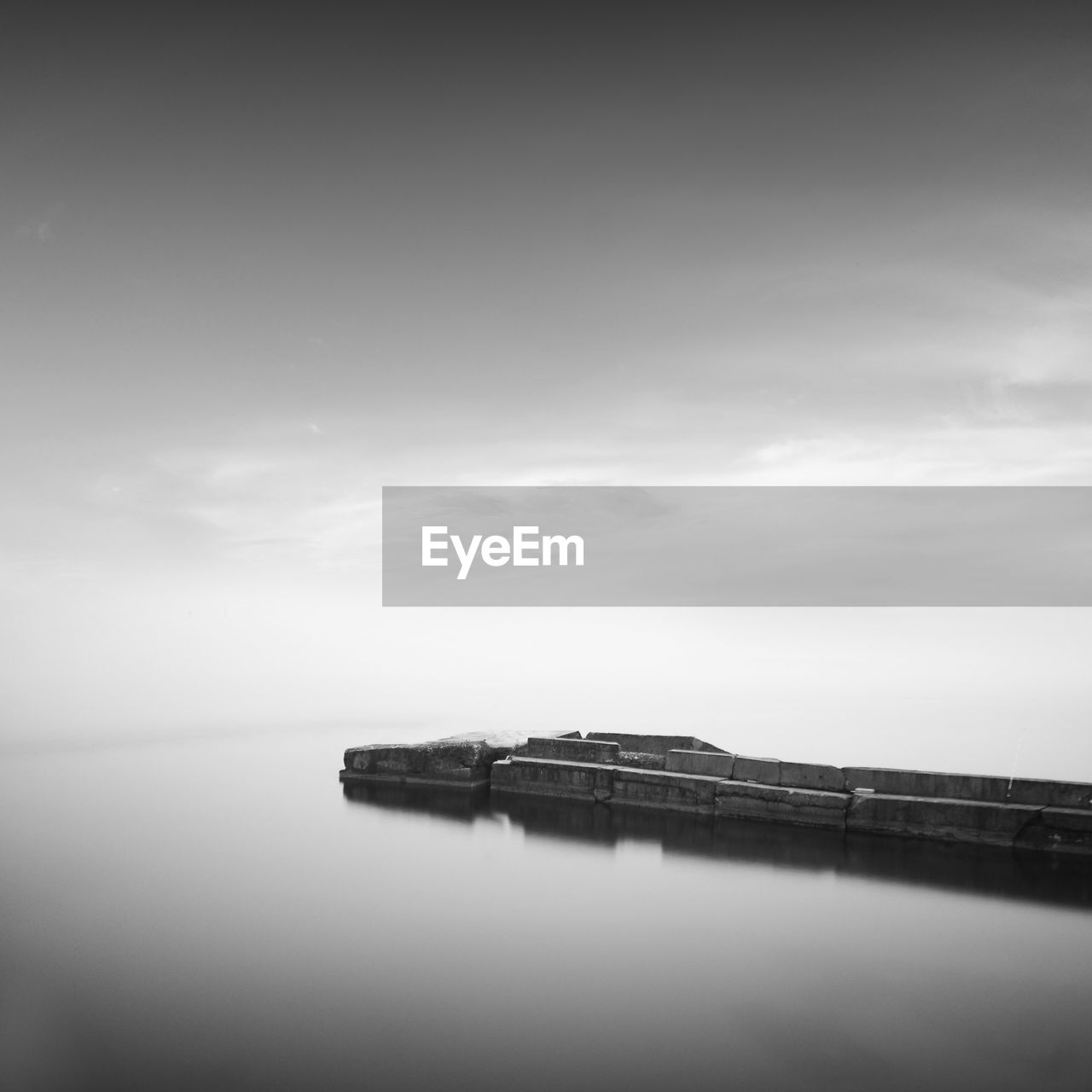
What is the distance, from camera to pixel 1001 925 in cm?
715

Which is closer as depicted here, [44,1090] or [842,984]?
[44,1090]

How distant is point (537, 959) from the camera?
6.75m

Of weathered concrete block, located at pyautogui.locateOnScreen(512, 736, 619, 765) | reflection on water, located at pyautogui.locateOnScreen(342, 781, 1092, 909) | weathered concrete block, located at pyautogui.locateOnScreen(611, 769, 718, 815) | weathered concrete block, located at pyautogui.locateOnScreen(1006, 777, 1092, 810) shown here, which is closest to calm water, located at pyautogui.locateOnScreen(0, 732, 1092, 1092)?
reflection on water, located at pyautogui.locateOnScreen(342, 781, 1092, 909)

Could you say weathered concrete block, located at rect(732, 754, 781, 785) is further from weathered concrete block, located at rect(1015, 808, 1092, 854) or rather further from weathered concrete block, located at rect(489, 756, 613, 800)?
weathered concrete block, located at rect(1015, 808, 1092, 854)

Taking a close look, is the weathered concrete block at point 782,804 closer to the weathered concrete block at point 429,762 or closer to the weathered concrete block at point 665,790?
the weathered concrete block at point 665,790

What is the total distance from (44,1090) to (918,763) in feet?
57.6

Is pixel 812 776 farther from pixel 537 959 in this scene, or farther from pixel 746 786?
pixel 537 959

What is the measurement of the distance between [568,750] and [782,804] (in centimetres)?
383

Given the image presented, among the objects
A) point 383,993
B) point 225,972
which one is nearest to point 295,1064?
point 383,993

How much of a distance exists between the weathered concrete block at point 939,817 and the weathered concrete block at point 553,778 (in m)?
3.62

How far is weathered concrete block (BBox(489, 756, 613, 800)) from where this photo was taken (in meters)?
12.1

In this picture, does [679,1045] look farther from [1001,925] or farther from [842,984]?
[1001,925]

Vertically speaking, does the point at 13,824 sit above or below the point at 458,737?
below

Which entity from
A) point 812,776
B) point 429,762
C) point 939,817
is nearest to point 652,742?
point 812,776
